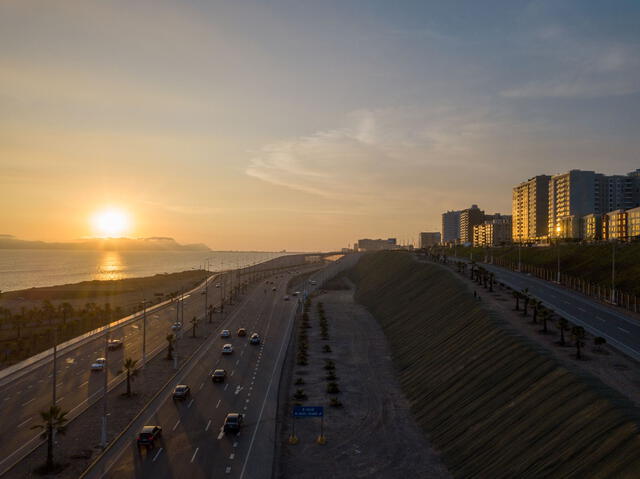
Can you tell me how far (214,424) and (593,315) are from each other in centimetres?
4440

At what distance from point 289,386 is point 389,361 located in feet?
52.4

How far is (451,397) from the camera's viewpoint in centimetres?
3878

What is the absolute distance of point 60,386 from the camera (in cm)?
4884

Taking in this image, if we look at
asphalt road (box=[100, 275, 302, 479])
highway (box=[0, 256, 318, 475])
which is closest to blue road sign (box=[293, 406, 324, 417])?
asphalt road (box=[100, 275, 302, 479])

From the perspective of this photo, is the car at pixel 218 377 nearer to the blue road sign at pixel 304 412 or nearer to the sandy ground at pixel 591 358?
the blue road sign at pixel 304 412

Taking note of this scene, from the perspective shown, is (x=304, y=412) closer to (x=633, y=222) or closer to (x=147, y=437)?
(x=147, y=437)

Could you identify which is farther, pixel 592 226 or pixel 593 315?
pixel 592 226

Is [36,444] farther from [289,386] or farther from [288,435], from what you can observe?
[289,386]

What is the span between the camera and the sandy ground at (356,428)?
103ft

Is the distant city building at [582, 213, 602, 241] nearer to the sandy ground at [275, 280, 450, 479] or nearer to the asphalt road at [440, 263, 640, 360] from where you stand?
the asphalt road at [440, 263, 640, 360]

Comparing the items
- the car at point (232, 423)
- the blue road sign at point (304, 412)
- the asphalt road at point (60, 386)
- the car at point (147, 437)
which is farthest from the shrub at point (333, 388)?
the asphalt road at point (60, 386)

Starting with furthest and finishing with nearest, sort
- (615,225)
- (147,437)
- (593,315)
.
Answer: (615,225) → (593,315) → (147,437)

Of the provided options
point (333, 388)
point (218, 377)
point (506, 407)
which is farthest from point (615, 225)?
point (218, 377)

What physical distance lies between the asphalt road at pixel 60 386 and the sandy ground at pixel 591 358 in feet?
137
